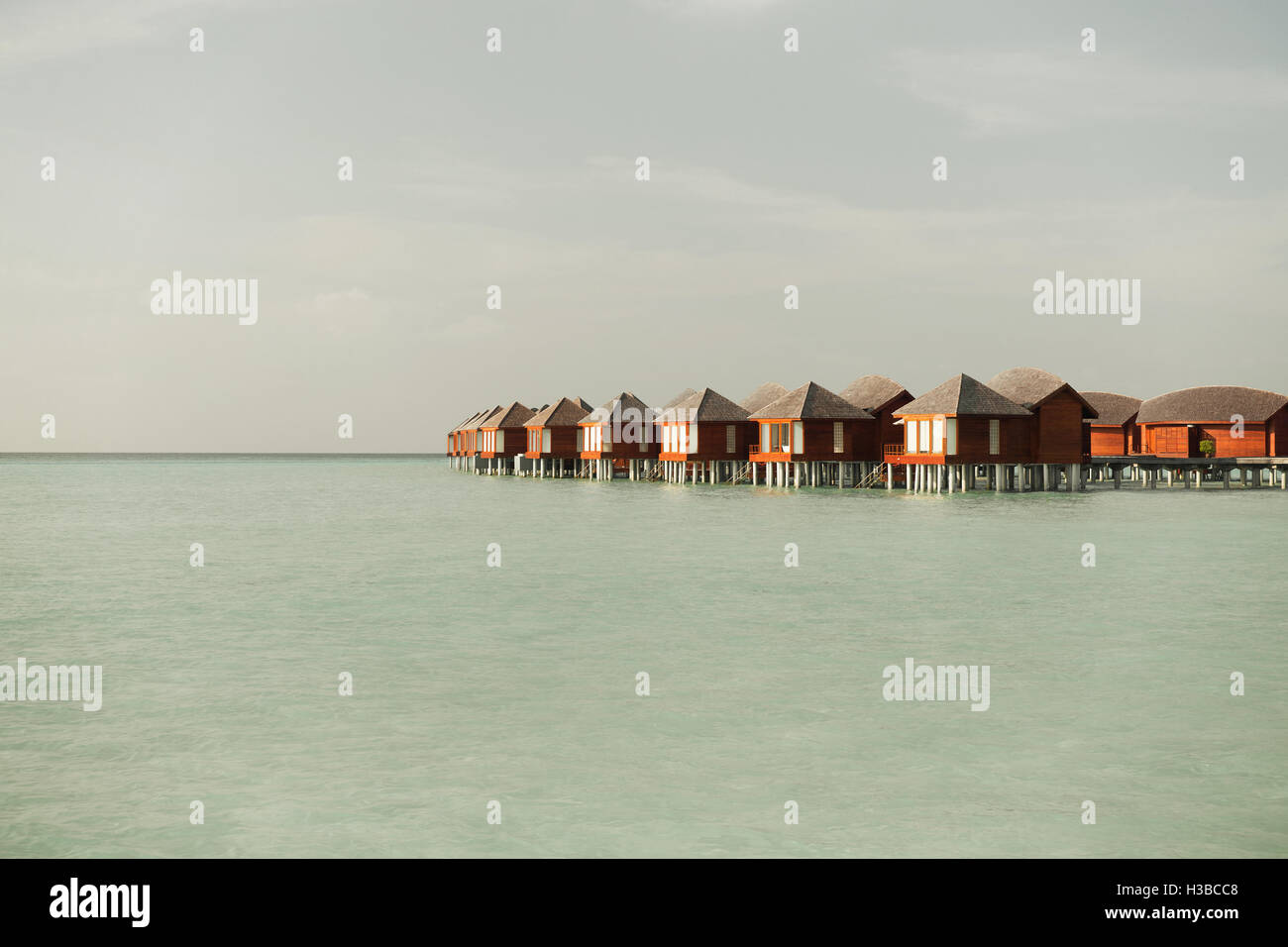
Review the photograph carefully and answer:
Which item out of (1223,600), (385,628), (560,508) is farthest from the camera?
(560,508)

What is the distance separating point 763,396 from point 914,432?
1830 cm

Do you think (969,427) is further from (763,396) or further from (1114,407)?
(1114,407)

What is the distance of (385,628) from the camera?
15.3 metres

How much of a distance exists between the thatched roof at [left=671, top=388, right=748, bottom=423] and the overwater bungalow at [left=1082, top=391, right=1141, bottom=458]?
85.3 ft

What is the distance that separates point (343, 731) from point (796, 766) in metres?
3.97

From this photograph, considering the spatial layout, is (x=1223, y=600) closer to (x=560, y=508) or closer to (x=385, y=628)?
(x=385, y=628)

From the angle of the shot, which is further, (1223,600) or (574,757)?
(1223,600)

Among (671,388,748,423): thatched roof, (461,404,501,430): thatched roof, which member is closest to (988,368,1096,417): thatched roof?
(671,388,748,423): thatched roof

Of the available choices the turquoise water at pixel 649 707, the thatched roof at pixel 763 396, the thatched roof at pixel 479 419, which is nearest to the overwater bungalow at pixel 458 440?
the thatched roof at pixel 479 419

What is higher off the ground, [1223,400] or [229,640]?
[1223,400]

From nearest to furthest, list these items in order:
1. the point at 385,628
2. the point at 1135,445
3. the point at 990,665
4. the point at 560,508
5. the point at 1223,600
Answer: the point at 990,665, the point at 385,628, the point at 1223,600, the point at 560,508, the point at 1135,445

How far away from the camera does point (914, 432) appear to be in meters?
52.1

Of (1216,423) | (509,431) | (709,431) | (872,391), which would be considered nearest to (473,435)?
(509,431)

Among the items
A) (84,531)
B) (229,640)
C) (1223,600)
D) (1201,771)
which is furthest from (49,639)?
(84,531)
